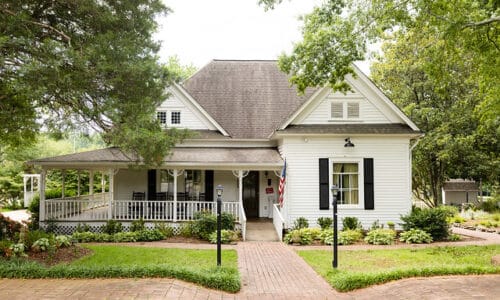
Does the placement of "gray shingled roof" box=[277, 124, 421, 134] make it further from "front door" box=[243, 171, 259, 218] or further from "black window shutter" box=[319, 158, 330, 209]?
"front door" box=[243, 171, 259, 218]

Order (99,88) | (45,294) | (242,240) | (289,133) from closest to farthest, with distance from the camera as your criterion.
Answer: (45,294) < (99,88) < (242,240) < (289,133)

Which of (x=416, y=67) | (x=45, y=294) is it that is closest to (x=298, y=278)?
(x=45, y=294)

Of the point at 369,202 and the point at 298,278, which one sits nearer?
the point at 298,278

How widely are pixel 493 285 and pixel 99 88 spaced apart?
394 inches

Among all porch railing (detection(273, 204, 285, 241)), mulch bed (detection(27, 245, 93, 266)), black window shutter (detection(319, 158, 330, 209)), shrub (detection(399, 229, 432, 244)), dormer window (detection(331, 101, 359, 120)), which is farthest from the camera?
dormer window (detection(331, 101, 359, 120))

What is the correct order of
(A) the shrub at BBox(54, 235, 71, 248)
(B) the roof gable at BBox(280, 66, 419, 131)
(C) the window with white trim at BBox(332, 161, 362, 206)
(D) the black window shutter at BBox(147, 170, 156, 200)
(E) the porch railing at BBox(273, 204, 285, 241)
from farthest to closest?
(D) the black window shutter at BBox(147, 170, 156, 200) → (B) the roof gable at BBox(280, 66, 419, 131) → (C) the window with white trim at BBox(332, 161, 362, 206) → (E) the porch railing at BBox(273, 204, 285, 241) → (A) the shrub at BBox(54, 235, 71, 248)

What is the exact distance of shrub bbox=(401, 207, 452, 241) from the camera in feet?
48.6

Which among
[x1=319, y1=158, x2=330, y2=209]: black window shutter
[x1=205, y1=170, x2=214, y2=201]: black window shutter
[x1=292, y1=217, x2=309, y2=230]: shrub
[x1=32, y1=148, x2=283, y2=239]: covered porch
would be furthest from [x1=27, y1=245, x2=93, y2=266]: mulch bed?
[x1=319, y1=158, x2=330, y2=209]: black window shutter

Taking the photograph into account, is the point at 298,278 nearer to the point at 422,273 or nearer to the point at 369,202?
the point at 422,273

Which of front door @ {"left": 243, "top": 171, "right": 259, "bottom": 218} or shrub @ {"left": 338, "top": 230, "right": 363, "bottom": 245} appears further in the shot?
front door @ {"left": 243, "top": 171, "right": 259, "bottom": 218}

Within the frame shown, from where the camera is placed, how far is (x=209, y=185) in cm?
1752

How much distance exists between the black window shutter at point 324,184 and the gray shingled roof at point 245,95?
3.30 metres

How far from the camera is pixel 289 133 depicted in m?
15.6

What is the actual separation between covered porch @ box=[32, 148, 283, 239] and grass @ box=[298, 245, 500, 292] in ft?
14.8
